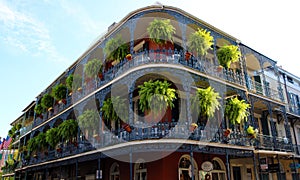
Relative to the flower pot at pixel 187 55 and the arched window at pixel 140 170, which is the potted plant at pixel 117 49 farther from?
the arched window at pixel 140 170

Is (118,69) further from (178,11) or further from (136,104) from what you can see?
(178,11)

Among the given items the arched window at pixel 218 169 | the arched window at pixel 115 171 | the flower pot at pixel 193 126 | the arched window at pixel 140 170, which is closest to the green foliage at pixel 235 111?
the flower pot at pixel 193 126

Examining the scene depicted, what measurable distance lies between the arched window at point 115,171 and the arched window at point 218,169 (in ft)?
15.4

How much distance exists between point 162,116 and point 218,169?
4.35m

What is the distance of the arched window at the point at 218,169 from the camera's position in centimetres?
1234

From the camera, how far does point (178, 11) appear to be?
1111 centimetres

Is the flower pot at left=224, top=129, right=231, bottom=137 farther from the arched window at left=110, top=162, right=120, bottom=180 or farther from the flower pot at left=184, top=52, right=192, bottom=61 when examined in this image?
the arched window at left=110, top=162, right=120, bottom=180

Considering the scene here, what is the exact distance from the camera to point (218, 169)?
1252 centimetres

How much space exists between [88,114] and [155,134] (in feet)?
13.5

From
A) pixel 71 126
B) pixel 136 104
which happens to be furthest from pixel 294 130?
pixel 71 126

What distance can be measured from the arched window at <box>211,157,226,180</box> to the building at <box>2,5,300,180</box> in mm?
48

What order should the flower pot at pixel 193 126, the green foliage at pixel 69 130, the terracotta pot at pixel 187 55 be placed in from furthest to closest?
the green foliage at pixel 69 130 → the terracotta pot at pixel 187 55 → the flower pot at pixel 193 126

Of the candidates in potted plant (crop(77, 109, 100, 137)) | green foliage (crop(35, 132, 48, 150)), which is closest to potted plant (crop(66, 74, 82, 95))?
potted plant (crop(77, 109, 100, 137))

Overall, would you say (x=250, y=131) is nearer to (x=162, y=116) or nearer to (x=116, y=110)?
(x=162, y=116)
